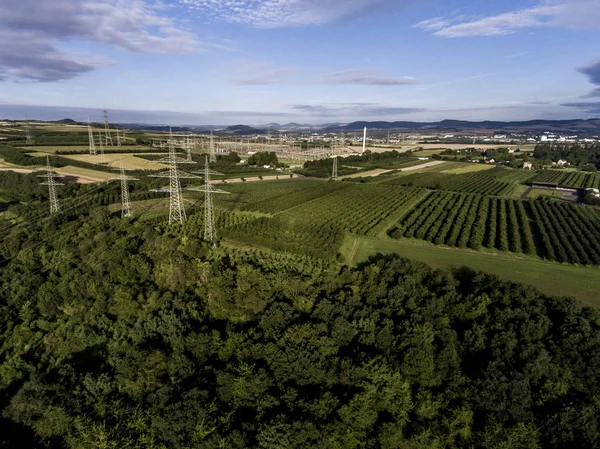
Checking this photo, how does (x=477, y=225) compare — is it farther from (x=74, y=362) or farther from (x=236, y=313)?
(x=74, y=362)

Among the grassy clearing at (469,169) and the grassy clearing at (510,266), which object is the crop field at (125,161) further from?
the grassy clearing at (469,169)

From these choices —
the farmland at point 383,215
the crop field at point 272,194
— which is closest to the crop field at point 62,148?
the farmland at point 383,215

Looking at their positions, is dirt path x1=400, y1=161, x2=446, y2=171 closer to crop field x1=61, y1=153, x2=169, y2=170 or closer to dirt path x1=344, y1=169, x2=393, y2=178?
dirt path x1=344, y1=169, x2=393, y2=178

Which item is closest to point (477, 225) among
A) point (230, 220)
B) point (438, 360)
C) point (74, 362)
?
point (438, 360)

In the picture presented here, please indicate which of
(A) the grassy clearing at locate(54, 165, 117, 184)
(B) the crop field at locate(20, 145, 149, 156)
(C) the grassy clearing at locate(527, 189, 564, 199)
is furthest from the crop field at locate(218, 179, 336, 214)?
(B) the crop field at locate(20, 145, 149, 156)

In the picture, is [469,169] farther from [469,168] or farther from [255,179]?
[255,179]

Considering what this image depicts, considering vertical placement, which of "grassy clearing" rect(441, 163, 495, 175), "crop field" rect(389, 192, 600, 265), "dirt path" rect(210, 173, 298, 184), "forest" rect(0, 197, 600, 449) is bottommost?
"forest" rect(0, 197, 600, 449)
